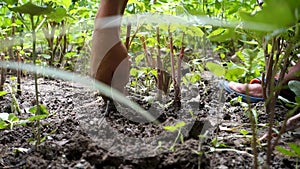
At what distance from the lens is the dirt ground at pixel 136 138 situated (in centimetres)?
83

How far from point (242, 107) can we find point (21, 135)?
80 centimetres

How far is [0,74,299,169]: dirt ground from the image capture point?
835 millimetres

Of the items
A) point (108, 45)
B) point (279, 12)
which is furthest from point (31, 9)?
point (279, 12)

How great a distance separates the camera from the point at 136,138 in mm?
984

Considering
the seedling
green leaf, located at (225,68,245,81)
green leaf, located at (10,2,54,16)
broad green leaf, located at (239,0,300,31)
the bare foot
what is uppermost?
broad green leaf, located at (239,0,300,31)

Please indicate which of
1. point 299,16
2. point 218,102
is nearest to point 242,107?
point 218,102

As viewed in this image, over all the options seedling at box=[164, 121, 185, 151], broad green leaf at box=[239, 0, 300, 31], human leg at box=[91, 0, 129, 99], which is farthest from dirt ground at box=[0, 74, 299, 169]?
broad green leaf at box=[239, 0, 300, 31]

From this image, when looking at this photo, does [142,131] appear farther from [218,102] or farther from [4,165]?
[218,102]

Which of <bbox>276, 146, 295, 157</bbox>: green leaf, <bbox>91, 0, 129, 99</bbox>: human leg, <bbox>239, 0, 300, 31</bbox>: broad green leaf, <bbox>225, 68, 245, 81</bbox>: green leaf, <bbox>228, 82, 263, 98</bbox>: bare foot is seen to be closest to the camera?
<bbox>239, 0, 300, 31</bbox>: broad green leaf

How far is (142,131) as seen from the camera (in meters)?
1.05

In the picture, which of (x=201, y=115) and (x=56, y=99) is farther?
(x=56, y=99)

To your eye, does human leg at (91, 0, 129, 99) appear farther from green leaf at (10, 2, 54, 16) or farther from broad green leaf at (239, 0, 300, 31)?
broad green leaf at (239, 0, 300, 31)

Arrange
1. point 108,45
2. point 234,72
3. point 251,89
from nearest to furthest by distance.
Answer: point 234,72 < point 108,45 < point 251,89

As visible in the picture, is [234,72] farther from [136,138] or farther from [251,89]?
[251,89]
